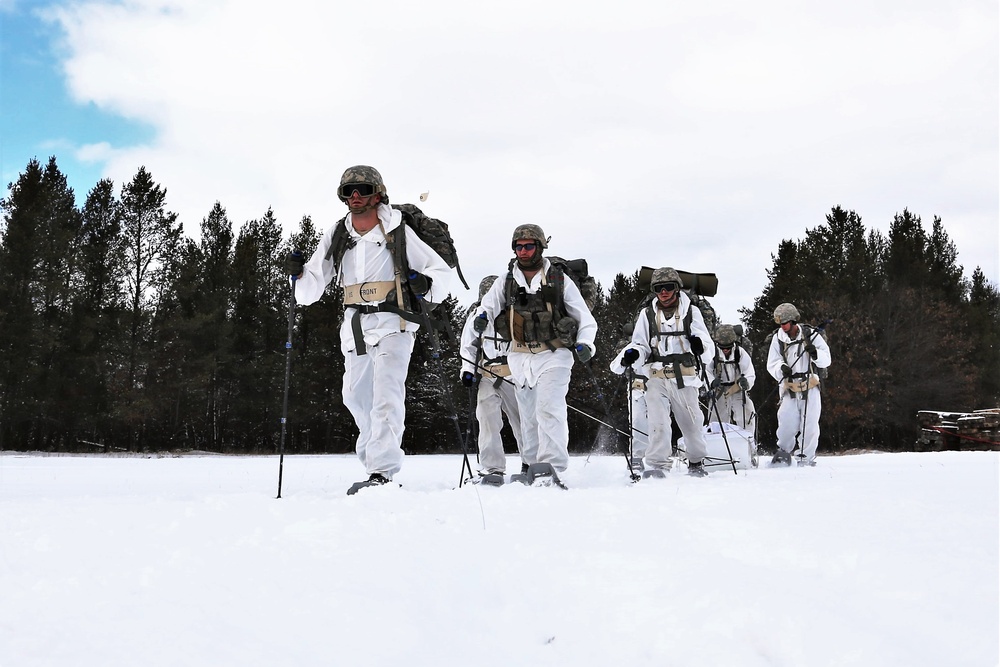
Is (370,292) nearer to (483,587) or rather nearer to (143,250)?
(483,587)

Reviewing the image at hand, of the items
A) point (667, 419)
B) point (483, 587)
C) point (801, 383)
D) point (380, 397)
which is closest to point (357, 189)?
point (380, 397)

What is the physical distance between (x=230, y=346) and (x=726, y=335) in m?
26.3

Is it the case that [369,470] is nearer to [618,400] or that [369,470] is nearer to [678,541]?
[678,541]

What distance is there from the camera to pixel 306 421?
37750 millimetres

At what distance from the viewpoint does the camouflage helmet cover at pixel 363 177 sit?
6352 millimetres

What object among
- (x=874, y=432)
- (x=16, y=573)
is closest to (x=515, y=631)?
(x=16, y=573)

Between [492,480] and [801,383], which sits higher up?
[801,383]

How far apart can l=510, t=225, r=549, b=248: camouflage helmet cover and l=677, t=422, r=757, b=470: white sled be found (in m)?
4.12

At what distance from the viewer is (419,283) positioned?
6.30m

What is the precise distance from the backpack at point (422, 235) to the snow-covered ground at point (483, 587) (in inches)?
111

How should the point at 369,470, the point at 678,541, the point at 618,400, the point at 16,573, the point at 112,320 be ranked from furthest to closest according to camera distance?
1. the point at 618,400
2. the point at 112,320
3. the point at 369,470
4. the point at 678,541
5. the point at 16,573

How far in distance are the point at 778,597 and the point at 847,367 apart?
120 ft

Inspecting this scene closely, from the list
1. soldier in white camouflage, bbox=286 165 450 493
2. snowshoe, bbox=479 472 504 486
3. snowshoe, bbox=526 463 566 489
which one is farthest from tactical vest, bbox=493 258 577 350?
soldier in white camouflage, bbox=286 165 450 493

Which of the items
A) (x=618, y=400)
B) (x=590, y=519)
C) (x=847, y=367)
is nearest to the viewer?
(x=590, y=519)
